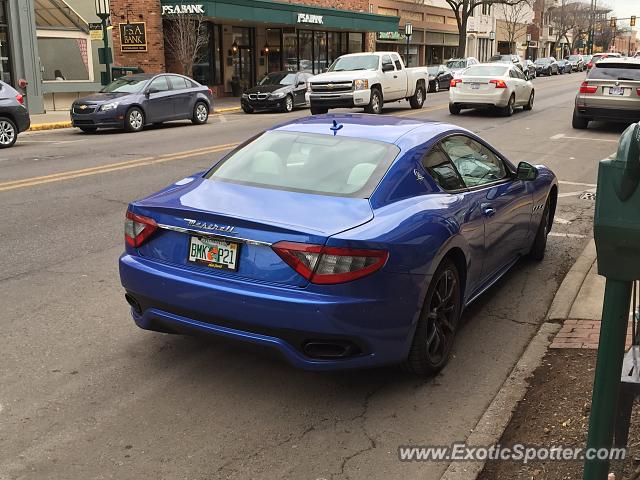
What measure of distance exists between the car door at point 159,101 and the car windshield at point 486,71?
8.78 metres

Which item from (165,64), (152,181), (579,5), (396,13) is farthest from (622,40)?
(152,181)

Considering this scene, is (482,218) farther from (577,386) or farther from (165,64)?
(165,64)

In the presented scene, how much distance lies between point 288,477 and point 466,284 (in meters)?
2.00

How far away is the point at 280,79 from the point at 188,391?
22.8m

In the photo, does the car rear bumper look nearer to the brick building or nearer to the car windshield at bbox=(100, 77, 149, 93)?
the car windshield at bbox=(100, 77, 149, 93)

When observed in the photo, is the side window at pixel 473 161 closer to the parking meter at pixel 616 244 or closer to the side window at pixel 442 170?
the side window at pixel 442 170

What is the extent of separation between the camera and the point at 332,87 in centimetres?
2112

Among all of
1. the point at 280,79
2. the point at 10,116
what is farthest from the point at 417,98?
the point at 10,116

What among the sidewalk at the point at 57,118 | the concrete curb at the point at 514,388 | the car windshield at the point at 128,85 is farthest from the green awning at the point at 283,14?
the concrete curb at the point at 514,388

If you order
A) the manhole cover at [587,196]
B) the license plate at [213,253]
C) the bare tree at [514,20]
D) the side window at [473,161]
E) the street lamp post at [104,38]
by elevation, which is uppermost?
Result: the bare tree at [514,20]

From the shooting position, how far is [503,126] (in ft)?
62.3

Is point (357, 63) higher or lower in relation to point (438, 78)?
higher

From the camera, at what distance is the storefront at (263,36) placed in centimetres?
2948

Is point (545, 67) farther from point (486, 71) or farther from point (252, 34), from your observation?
point (486, 71)
